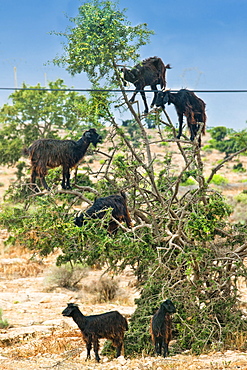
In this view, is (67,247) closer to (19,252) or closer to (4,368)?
(4,368)

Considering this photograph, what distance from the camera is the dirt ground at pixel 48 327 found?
739cm

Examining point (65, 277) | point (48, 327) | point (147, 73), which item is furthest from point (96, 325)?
point (65, 277)

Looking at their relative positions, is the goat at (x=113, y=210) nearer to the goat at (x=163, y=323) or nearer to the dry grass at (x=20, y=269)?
the goat at (x=163, y=323)

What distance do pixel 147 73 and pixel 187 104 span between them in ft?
2.78

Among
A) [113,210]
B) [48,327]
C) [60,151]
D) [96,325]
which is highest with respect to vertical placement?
[60,151]

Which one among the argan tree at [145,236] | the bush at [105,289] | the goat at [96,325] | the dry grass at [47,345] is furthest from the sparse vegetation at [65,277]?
the goat at [96,325]

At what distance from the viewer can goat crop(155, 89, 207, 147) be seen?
25.3ft

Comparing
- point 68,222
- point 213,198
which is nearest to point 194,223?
point 213,198

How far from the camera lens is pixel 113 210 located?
23.7 ft

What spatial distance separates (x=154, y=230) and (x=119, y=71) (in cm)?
287

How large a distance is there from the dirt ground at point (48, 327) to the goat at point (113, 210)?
224 centimetres

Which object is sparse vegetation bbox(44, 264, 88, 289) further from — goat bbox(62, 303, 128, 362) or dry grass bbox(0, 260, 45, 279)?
goat bbox(62, 303, 128, 362)

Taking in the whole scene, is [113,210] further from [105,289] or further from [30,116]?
Result: [30,116]

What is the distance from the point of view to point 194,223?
24.0 feet
